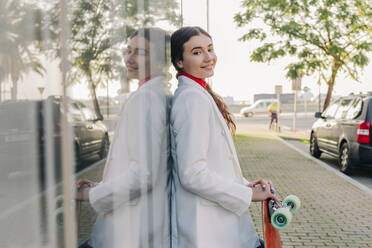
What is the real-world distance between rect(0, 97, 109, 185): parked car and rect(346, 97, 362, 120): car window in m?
8.00

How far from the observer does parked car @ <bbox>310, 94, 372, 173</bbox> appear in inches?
315

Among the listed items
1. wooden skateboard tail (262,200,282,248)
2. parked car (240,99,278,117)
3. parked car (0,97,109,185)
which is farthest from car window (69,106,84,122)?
parked car (240,99,278,117)

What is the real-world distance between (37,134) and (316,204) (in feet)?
18.7

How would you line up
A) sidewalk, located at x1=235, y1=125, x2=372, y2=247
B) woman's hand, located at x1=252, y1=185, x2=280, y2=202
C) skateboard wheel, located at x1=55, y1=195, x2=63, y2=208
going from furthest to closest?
sidewalk, located at x1=235, y1=125, x2=372, y2=247 → woman's hand, located at x1=252, y1=185, x2=280, y2=202 → skateboard wheel, located at x1=55, y1=195, x2=63, y2=208

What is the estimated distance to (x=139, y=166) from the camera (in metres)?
1.77

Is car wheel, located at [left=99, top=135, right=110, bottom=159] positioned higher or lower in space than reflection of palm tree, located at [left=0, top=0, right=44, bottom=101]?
lower

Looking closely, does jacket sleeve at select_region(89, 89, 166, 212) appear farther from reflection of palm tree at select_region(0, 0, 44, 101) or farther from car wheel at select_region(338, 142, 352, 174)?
car wheel at select_region(338, 142, 352, 174)

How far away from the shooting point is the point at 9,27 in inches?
36.0

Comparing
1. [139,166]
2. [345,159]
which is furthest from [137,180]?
[345,159]

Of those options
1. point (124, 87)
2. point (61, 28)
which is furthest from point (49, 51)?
A: point (124, 87)

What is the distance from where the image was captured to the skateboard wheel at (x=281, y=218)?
1.83 meters

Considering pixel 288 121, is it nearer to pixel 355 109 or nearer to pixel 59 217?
pixel 355 109

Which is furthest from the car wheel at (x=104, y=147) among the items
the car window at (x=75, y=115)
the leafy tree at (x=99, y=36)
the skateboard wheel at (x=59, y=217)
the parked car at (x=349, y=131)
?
the parked car at (x=349, y=131)

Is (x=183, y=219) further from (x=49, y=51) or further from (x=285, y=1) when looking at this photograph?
(x=285, y=1)
